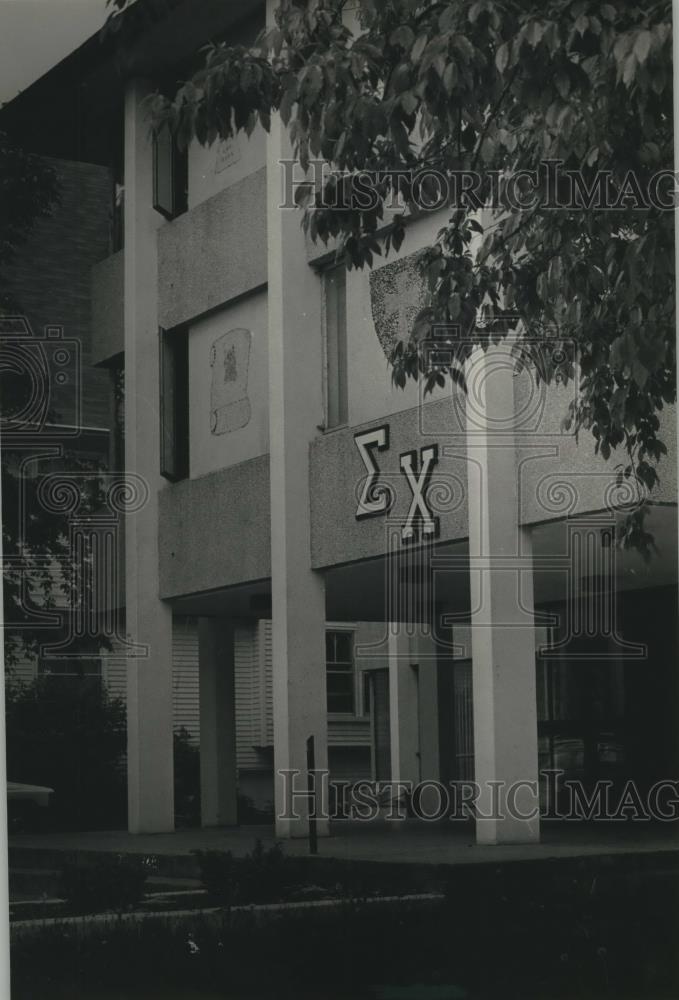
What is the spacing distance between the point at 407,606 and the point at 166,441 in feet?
2.97

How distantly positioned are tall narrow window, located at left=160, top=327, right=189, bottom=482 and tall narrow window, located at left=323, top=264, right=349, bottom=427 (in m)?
0.46

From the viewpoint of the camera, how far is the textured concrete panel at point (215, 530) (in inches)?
165

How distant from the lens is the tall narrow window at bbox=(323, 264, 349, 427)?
4141mm

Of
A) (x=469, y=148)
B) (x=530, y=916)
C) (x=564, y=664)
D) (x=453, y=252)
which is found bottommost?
(x=530, y=916)

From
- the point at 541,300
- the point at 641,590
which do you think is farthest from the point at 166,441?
the point at 641,590

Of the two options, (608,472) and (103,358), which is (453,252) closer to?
(608,472)

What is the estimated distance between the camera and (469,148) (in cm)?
411

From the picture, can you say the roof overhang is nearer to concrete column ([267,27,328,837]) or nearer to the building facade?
the building facade

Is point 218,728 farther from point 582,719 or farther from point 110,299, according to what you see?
point 110,299

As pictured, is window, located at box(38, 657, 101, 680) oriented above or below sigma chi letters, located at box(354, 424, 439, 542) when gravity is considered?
below

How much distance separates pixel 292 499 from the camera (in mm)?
4168

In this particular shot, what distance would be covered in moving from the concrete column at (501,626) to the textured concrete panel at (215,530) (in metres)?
0.64

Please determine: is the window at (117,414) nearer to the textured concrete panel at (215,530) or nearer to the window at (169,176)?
the textured concrete panel at (215,530)

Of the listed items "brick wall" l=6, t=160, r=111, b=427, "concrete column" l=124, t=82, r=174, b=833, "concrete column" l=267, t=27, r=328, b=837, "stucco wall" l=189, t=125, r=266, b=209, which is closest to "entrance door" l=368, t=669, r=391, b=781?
"concrete column" l=267, t=27, r=328, b=837
